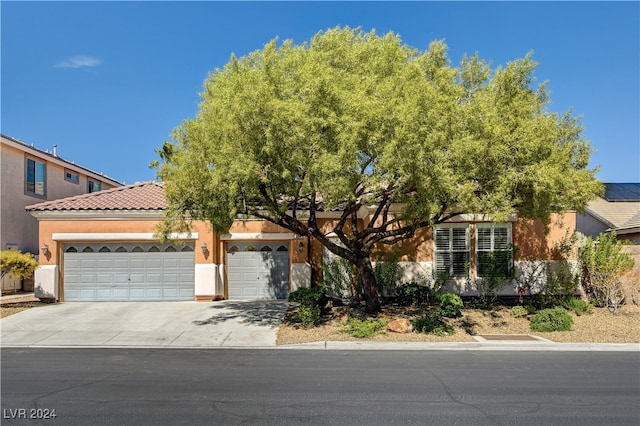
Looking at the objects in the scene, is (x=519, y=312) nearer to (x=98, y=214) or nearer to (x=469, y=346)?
(x=469, y=346)

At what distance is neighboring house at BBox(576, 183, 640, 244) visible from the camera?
72.4ft

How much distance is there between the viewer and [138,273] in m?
18.9

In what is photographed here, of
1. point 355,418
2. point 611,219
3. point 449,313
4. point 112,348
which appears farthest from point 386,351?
point 611,219

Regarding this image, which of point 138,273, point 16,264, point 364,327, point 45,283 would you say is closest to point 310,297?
point 364,327

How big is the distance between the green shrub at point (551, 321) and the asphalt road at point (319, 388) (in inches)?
93.9

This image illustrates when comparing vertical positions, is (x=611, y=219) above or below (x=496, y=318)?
above

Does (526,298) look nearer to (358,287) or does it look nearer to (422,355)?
(358,287)

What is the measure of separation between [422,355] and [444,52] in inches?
308

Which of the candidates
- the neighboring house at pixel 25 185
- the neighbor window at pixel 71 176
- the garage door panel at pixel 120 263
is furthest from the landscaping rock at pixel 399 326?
the neighbor window at pixel 71 176

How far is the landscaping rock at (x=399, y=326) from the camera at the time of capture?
525 inches

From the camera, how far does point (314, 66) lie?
1127 cm

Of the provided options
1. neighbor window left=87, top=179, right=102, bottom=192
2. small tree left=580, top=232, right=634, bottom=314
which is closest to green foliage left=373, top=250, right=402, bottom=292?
small tree left=580, top=232, right=634, bottom=314

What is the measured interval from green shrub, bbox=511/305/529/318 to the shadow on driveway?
7.13 metres

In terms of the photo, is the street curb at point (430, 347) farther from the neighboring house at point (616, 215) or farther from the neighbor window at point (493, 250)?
the neighboring house at point (616, 215)
